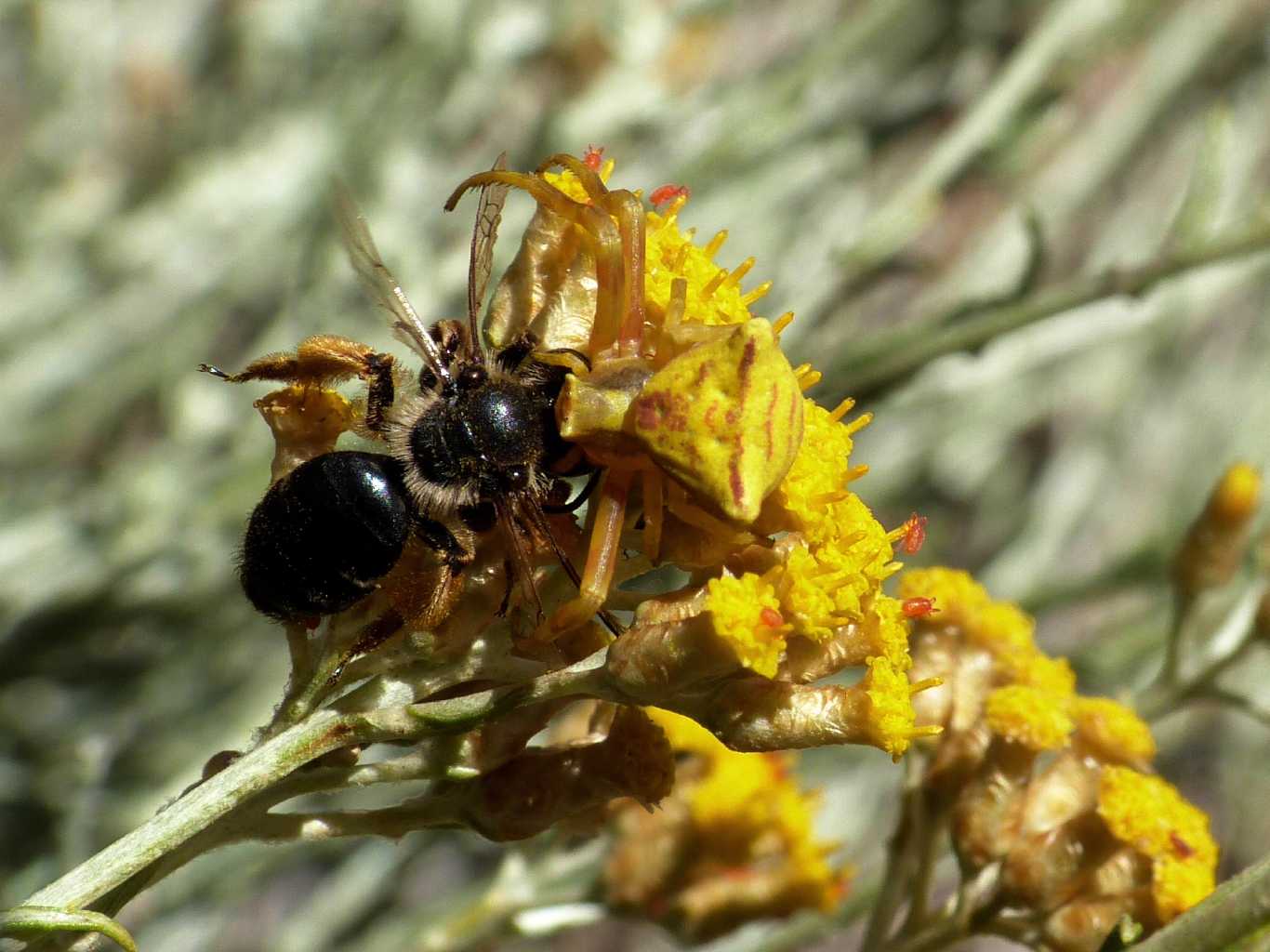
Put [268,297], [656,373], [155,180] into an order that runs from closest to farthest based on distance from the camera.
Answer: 1. [656,373]
2. [155,180]
3. [268,297]

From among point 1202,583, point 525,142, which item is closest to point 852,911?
point 1202,583

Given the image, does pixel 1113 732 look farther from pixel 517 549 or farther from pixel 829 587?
pixel 517 549

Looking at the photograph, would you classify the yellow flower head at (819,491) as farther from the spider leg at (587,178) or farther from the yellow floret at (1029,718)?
the yellow floret at (1029,718)

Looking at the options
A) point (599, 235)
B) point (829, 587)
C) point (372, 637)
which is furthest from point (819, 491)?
point (372, 637)

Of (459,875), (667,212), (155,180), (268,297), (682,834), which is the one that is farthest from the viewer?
(459,875)

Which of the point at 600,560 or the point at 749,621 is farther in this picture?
the point at 600,560

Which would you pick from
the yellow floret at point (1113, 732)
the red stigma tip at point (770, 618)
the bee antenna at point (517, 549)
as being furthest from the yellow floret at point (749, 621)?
the yellow floret at point (1113, 732)

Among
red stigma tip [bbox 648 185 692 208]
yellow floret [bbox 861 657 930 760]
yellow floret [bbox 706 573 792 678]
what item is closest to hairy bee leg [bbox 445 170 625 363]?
red stigma tip [bbox 648 185 692 208]

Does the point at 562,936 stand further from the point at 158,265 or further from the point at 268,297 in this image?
the point at 158,265
